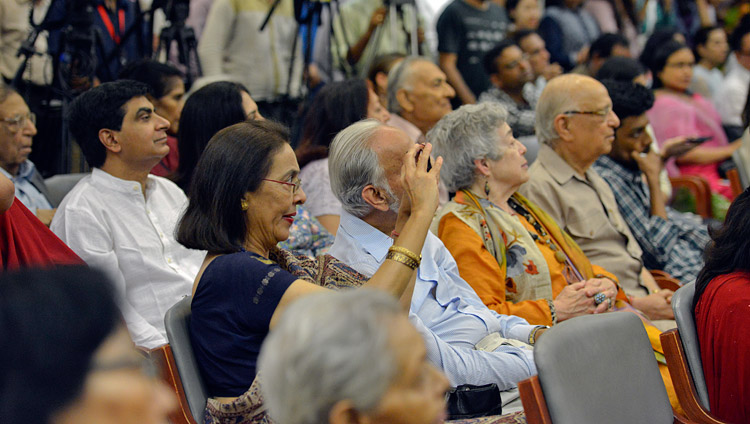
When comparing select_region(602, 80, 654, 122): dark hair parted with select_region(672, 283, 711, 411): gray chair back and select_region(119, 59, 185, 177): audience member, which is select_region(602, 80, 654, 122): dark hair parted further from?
select_region(119, 59, 185, 177): audience member

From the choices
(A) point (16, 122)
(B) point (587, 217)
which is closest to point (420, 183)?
(B) point (587, 217)

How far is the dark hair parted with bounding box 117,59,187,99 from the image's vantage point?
3504mm

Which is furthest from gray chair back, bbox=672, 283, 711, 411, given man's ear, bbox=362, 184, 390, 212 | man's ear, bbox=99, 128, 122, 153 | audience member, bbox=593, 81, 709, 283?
man's ear, bbox=99, 128, 122, 153

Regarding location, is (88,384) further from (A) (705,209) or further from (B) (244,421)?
(A) (705,209)

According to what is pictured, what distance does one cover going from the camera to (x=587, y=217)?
3332mm

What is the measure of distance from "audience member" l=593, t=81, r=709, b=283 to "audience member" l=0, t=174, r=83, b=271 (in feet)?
8.04

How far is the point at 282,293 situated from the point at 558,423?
2.16ft

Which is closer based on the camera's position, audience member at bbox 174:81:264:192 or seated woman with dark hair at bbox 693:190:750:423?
seated woman with dark hair at bbox 693:190:750:423

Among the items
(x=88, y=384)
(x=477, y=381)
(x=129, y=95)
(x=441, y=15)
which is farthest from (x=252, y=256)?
(x=441, y=15)

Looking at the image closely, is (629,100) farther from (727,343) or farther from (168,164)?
(168,164)

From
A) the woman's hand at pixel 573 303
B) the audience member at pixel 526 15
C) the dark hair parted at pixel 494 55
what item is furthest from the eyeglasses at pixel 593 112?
the audience member at pixel 526 15

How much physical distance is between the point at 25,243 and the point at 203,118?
105 cm

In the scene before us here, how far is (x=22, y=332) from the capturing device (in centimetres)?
89

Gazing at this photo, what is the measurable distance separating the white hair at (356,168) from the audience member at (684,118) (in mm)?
3127
